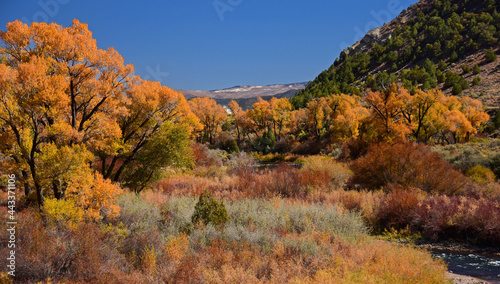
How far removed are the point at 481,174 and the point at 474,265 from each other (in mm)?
13503

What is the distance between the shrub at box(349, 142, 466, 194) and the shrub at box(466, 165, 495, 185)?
8.68ft

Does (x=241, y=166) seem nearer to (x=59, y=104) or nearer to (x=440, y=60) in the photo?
(x=59, y=104)

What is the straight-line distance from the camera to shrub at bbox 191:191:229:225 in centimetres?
977

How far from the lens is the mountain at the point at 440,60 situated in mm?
69250

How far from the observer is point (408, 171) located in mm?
16734

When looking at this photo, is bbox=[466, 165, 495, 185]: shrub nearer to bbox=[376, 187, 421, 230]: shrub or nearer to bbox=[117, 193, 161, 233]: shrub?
bbox=[376, 187, 421, 230]: shrub

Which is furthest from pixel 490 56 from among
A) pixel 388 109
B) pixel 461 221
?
pixel 461 221

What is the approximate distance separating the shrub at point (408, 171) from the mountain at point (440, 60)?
42.7 m

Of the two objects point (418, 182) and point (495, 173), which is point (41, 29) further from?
point (495, 173)

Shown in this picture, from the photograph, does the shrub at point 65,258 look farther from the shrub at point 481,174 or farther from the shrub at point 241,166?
the shrub at point 481,174

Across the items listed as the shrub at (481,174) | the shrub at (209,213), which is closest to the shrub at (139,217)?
the shrub at (209,213)

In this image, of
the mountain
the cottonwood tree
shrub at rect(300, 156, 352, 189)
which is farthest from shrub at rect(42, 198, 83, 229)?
the mountain

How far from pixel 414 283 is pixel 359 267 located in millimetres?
1133

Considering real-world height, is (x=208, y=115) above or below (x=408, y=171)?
above
